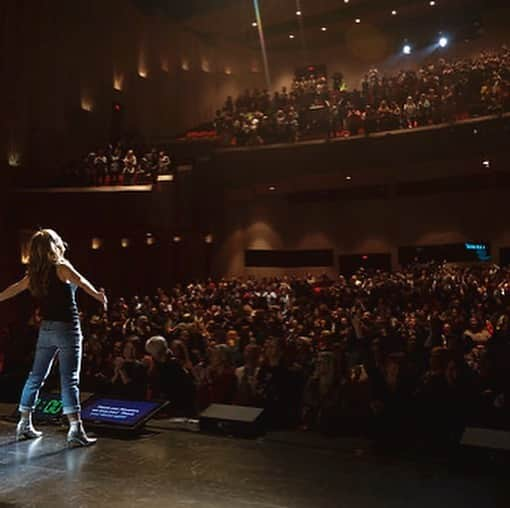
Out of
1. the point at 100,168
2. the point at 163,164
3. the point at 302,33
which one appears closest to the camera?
the point at 100,168

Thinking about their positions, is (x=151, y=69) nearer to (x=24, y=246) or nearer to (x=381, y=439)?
(x=24, y=246)

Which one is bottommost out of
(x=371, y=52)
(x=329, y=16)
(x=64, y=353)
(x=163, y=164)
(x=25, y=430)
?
(x=25, y=430)

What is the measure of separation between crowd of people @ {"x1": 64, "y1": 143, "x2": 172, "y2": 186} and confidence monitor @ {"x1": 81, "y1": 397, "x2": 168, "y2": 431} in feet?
38.8

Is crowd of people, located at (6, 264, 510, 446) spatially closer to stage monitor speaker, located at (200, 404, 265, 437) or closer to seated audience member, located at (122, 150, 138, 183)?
stage monitor speaker, located at (200, 404, 265, 437)

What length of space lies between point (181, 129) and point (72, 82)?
18.8 ft

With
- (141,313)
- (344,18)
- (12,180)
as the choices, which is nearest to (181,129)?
(344,18)

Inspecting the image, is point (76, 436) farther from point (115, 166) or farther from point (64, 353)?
point (115, 166)

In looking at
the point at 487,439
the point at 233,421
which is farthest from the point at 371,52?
the point at 487,439

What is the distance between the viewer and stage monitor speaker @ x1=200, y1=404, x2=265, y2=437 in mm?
4582

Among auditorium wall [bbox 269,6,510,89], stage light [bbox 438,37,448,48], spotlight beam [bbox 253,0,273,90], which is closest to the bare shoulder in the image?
spotlight beam [bbox 253,0,273,90]

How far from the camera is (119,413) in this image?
4.67 metres

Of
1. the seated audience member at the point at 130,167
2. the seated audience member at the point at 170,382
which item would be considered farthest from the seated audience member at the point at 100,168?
the seated audience member at the point at 170,382

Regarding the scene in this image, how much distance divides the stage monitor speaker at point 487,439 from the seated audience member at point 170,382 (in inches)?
102

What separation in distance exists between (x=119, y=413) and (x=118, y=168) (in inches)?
503
